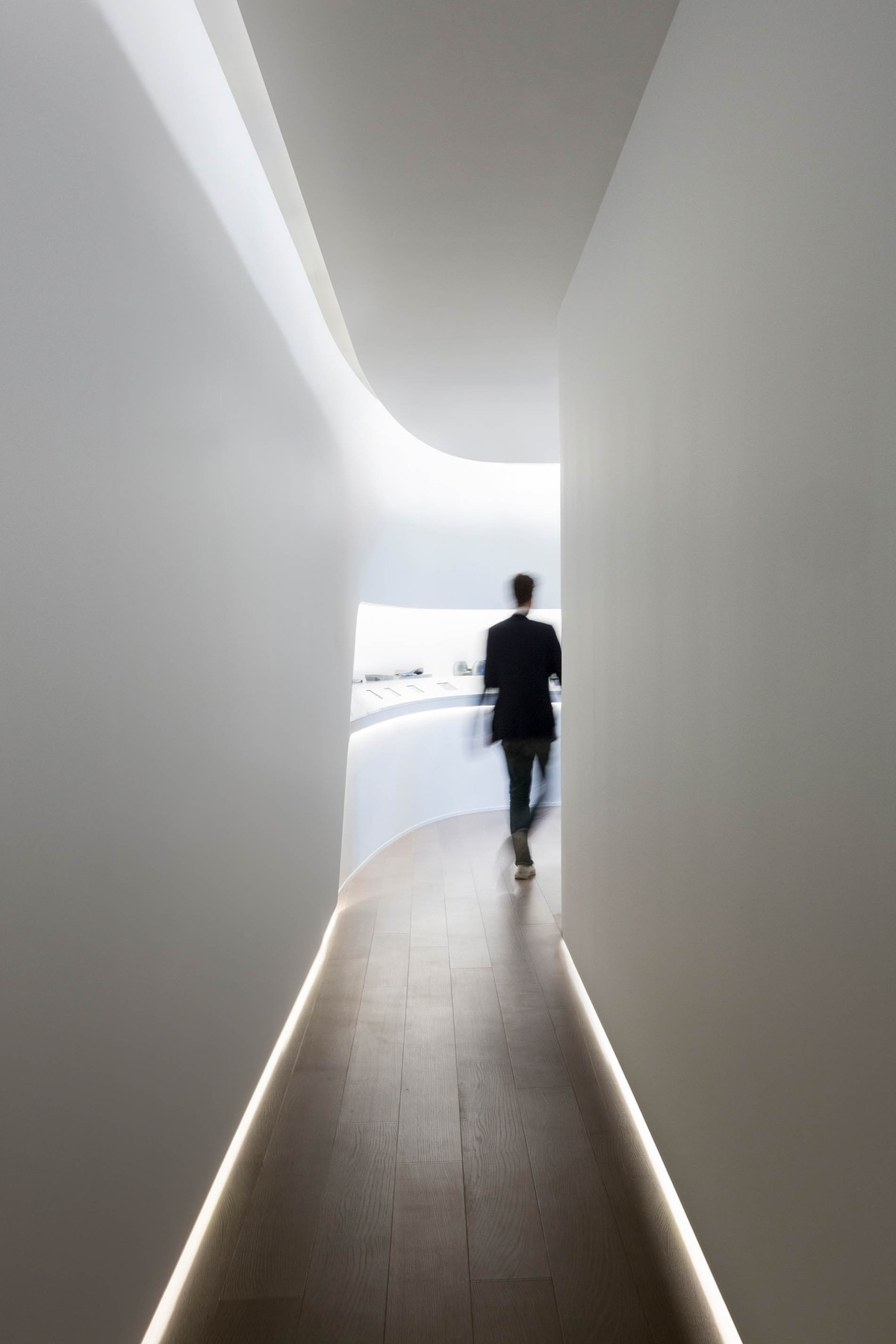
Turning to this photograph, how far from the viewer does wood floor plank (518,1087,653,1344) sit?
191 cm

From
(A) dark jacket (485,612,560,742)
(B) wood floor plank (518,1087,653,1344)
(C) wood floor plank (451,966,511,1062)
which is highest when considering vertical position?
(A) dark jacket (485,612,560,742)

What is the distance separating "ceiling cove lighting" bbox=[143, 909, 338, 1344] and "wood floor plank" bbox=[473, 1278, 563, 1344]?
674mm

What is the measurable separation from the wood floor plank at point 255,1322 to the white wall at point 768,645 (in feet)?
3.11

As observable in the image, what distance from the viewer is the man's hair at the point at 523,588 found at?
533 cm

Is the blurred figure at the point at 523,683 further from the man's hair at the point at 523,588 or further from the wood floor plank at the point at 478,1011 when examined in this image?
the wood floor plank at the point at 478,1011

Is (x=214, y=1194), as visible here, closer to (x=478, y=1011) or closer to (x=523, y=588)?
(x=478, y=1011)

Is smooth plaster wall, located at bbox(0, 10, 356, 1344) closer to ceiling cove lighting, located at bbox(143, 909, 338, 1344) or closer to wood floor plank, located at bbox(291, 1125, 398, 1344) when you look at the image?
ceiling cove lighting, located at bbox(143, 909, 338, 1344)

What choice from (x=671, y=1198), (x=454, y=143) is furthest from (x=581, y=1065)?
(x=454, y=143)

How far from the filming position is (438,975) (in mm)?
3957

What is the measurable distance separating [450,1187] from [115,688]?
170cm

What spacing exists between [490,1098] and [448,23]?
3.22 meters

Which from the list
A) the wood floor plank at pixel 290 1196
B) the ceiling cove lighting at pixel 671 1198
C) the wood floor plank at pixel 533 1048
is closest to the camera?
the ceiling cove lighting at pixel 671 1198

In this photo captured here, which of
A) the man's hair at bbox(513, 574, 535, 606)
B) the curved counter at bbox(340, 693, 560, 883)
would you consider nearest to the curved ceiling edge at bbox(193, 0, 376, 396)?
the man's hair at bbox(513, 574, 535, 606)

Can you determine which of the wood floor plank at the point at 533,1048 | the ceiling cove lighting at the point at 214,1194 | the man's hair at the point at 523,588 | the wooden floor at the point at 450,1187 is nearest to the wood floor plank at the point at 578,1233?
the wooden floor at the point at 450,1187
